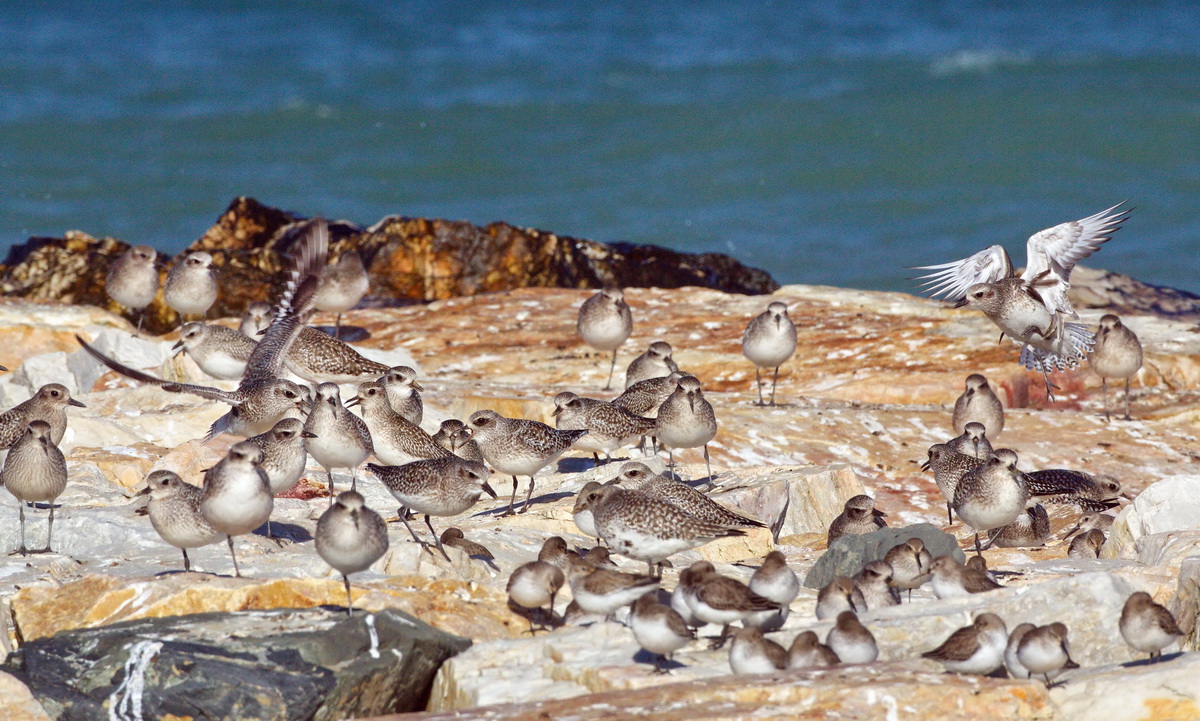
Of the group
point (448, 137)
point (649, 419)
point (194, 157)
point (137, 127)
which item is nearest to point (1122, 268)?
point (448, 137)

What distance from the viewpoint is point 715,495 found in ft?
41.2

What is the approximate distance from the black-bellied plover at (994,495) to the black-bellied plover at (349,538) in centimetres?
463

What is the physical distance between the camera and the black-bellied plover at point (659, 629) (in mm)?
8062

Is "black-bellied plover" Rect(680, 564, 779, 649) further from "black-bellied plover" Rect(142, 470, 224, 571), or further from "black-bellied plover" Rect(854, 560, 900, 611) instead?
"black-bellied plover" Rect(142, 470, 224, 571)

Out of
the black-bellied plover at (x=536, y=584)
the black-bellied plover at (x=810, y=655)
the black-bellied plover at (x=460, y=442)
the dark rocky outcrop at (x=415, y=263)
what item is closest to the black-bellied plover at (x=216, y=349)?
the black-bellied plover at (x=460, y=442)

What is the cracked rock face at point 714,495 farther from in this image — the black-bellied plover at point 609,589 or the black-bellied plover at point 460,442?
the black-bellied plover at point 460,442

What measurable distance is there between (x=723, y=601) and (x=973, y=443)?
5404mm

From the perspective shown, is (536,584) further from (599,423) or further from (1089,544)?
(1089,544)

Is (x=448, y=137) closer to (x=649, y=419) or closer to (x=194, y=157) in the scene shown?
(x=194, y=157)

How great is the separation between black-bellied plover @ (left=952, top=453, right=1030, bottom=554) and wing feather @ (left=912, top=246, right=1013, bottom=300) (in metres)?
3.85

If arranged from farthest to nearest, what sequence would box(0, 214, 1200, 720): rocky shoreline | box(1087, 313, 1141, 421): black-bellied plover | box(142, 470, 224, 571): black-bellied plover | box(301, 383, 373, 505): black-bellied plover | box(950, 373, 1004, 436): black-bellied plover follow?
1. box(1087, 313, 1141, 421): black-bellied plover
2. box(950, 373, 1004, 436): black-bellied plover
3. box(301, 383, 373, 505): black-bellied plover
4. box(142, 470, 224, 571): black-bellied plover
5. box(0, 214, 1200, 720): rocky shoreline

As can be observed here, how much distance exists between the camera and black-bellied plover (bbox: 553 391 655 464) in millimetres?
13367

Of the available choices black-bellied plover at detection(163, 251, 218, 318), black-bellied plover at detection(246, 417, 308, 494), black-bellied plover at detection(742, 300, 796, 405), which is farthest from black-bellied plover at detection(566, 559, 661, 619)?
black-bellied plover at detection(163, 251, 218, 318)

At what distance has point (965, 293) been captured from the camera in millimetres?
14711
